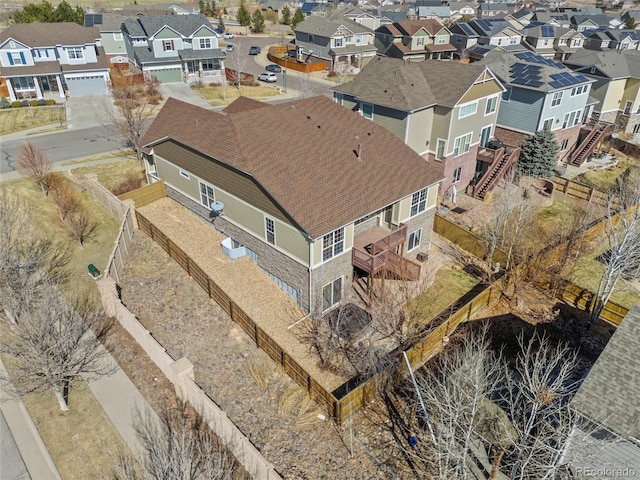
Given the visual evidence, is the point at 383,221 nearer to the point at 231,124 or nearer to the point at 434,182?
the point at 434,182

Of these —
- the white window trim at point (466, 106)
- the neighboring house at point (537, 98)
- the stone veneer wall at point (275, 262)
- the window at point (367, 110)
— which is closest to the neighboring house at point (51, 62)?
the window at point (367, 110)

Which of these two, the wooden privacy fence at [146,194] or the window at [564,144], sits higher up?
the wooden privacy fence at [146,194]

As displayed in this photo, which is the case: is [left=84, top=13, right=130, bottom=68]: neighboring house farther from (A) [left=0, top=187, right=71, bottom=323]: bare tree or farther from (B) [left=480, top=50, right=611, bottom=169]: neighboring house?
(B) [left=480, top=50, right=611, bottom=169]: neighboring house

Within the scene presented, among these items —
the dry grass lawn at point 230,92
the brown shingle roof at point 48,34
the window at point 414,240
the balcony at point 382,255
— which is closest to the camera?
the balcony at point 382,255

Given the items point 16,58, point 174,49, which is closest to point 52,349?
point 16,58

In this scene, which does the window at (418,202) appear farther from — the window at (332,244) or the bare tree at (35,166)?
the bare tree at (35,166)
